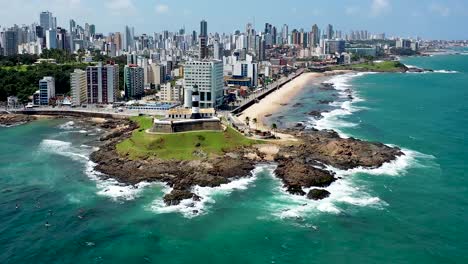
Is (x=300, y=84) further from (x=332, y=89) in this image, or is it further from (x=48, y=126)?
(x=48, y=126)

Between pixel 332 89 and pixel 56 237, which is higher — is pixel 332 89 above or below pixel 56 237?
above

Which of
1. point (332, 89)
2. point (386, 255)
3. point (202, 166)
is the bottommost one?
point (386, 255)

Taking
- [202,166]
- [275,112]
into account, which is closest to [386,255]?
[202,166]

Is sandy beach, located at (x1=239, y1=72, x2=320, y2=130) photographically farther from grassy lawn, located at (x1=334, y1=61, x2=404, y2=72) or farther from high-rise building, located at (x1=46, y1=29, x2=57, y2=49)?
high-rise building, located at (x1=46, y1=29, x2=57, y2=49)

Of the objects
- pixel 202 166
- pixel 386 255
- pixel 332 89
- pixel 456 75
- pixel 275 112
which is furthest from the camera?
pixel 456 75

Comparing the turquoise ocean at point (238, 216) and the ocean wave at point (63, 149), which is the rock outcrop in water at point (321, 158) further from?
the ocean wave at point (63, 149)

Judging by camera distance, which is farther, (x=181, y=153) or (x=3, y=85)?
(x=3, y=85)

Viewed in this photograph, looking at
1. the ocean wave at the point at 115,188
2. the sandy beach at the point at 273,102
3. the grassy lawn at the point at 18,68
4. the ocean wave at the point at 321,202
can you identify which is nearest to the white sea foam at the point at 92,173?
the ocean wave at the point at 115,188
